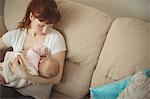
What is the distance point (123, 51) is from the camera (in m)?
1.60

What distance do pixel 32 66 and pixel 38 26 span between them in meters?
0.25

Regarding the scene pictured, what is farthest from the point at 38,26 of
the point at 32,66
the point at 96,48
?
the point at 96,48

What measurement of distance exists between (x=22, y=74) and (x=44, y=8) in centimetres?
41

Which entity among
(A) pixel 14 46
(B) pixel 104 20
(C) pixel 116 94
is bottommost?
(C) pixel 116 94

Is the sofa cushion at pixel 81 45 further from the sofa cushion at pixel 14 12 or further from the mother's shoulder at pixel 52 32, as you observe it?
the sofa cushion at pixel 14 12

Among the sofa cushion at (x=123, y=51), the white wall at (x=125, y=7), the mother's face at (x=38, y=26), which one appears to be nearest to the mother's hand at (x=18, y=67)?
the mother's face at (x=38, y=26)

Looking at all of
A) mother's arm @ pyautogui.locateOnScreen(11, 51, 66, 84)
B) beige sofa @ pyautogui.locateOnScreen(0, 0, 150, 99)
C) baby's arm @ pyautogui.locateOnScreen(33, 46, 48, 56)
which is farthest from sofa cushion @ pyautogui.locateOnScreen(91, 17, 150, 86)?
baby's arm @ pyautogui.locateOnScreen(33, 46, 48, 56)

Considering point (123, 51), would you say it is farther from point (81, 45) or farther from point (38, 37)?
point (38, 37)

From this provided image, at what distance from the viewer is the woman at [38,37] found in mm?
1641

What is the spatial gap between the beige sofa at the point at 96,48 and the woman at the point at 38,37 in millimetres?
86

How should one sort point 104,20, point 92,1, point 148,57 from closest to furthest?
1. point 148,57
2. point 104,20
3. point 92,1

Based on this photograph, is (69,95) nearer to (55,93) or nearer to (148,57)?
(55,93)

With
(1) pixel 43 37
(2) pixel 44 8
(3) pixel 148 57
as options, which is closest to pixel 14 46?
(1) pixel 43 37

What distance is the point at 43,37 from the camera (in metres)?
1.74
